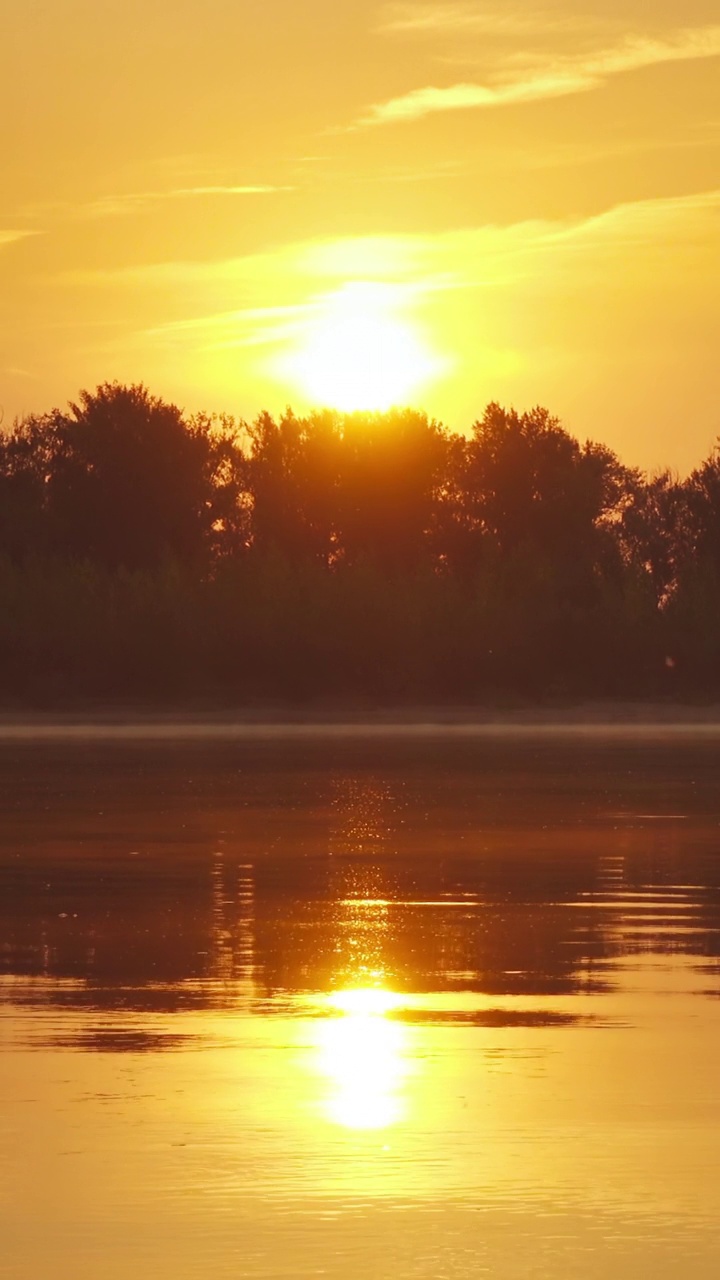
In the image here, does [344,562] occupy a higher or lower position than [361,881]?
higher

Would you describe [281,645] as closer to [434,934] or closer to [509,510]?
[509,510]

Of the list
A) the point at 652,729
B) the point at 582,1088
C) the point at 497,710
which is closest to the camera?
the point at 582,1088

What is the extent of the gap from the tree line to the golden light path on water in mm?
69640

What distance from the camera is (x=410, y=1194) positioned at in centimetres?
843

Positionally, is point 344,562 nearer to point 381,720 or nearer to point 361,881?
point 381,720

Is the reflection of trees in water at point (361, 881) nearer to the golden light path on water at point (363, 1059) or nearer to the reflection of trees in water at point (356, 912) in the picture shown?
the reflection of trees in water at point (356, 912)

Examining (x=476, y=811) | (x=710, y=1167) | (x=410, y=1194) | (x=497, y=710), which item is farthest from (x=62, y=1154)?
(x=497, y=710)

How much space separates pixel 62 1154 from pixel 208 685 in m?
74.6

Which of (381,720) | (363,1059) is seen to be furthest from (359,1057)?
(381,720)

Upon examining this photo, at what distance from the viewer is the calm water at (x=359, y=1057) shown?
7887 mm

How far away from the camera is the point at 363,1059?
448 inches

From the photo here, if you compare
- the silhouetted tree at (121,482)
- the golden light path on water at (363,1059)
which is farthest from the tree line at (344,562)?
the golden light path on water at (363,1059)

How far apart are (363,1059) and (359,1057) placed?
0.21 ft

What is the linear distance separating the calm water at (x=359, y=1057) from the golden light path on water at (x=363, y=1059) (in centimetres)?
3
